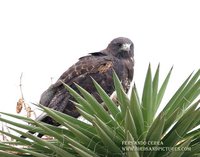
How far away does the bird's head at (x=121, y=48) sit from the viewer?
754 centimetres

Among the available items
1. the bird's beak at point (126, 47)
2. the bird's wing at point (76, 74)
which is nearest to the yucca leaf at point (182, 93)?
the bird's wing at point (76, 74)

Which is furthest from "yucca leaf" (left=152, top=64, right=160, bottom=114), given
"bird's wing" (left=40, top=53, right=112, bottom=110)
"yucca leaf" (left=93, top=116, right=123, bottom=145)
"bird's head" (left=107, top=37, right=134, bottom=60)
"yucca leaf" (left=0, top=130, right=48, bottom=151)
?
"bird's head" (left=107, top=37, right=134, bottom=60)

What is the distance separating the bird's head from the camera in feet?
24.7

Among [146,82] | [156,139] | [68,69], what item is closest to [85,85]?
[68,69]

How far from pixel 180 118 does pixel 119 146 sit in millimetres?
424

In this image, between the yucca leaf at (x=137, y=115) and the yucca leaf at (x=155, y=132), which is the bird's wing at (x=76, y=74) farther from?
the yucca leaf at (x=155, y=132)

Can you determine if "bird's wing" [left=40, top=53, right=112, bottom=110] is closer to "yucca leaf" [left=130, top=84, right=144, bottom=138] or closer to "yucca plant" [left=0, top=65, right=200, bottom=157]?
"yucca plant" [left=0, top=65, right=200, bottom=157]

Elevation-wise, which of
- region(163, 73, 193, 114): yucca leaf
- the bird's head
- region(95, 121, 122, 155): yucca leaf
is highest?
the bird's head

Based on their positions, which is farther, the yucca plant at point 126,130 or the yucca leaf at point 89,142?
the yucca leaf at point 89,142

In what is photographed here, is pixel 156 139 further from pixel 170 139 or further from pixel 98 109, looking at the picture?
pixel 98 109

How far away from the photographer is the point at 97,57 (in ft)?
24.1

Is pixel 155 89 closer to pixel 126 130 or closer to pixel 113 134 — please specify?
pixel 113 134

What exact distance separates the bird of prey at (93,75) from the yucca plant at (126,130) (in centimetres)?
290

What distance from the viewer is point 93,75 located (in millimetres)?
7094
